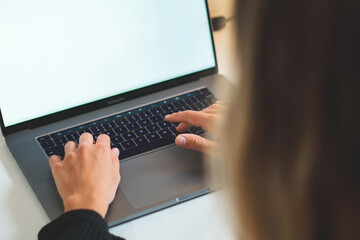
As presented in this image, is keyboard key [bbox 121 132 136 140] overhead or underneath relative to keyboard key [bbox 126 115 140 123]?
underneath

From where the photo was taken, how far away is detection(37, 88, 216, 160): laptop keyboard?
2.80 ft

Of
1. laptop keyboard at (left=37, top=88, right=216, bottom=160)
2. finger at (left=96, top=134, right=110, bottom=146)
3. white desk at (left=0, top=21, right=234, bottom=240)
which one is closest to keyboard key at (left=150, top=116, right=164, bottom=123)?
laptop keyboard at (left=37, top=88, right=216, bottom=160)

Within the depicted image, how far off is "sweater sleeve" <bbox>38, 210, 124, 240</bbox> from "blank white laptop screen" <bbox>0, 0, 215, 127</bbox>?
0.33m

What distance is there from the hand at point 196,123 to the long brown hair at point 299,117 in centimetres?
35

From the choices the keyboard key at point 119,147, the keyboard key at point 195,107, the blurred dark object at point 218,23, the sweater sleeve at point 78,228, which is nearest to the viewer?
the sweater sleeve at point 78,228

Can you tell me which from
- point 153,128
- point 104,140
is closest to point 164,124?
point 153,128

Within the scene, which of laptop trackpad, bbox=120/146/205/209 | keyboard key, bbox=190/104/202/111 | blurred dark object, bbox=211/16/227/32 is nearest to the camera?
laptop trackpad, bbox=120/146/205/209

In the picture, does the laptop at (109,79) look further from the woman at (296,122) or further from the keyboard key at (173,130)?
the woman at (296,122)

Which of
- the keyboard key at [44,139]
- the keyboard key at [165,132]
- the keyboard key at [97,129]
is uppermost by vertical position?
the keyboard key at [44,139]

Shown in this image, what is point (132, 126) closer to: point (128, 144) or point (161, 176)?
point (128, 144)

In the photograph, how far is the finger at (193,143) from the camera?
0.81 metres

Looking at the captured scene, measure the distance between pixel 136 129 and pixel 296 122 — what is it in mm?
539

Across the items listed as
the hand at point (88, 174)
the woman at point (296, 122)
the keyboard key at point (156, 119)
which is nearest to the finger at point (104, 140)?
the hand at point (88, 174)

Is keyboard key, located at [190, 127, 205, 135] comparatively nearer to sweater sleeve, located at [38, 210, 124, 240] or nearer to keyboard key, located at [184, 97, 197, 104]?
keyboard key, located at [184, 97, 197, 104]
